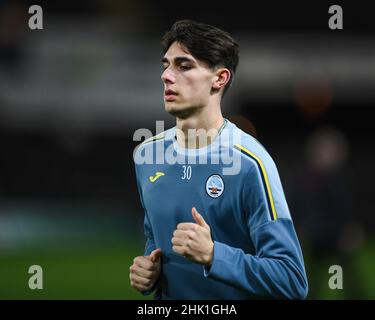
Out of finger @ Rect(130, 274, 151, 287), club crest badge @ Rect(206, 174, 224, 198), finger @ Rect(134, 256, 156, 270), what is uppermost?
club crest badge @ Rect(206, 174, 224, 198)

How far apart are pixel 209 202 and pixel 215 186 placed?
0.09 m

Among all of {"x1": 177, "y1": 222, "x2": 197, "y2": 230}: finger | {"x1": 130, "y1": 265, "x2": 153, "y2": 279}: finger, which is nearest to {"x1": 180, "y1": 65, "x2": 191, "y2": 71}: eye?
{"x1": 177, "y1": 222, "x2": 197, "y2": 230}: finger

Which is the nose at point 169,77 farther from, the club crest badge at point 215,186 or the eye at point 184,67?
the club crest badge at point 215,186

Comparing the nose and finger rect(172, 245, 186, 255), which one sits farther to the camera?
the nose

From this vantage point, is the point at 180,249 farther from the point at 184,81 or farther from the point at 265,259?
the point at 184,81

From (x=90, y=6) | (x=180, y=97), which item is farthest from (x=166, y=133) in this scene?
(x=90, y=6)

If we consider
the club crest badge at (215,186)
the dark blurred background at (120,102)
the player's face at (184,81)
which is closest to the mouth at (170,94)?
the player's face at (184,81)

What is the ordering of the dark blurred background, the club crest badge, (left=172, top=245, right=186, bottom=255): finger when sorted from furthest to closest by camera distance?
the dark blurred background < the club crest badge < (left=172, top=245, right=186, bottom=255): finger

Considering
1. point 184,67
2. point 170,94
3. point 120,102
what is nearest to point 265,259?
point 170,94

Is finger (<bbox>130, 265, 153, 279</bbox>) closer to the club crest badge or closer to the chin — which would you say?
the club crest badge

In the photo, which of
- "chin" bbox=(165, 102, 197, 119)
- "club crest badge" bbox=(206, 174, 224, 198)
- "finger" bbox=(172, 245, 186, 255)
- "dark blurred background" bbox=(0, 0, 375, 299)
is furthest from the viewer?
"dark blurred background" bbox=(0, 0, 375, 299)

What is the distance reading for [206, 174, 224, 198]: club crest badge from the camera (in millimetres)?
4270

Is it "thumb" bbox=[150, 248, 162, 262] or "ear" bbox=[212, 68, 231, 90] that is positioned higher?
"ear" bbox=[212, 68, 231, 90]
